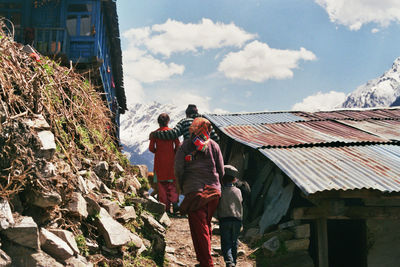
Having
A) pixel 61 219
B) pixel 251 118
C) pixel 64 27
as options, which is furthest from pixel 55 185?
pixel 64 27

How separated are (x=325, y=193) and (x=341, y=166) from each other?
4.45 ft

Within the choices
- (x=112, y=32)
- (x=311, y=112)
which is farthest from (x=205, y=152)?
(x=112, y=32)

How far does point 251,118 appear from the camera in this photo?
1166 cm

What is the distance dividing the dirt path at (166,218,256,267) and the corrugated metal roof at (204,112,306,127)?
3995mm

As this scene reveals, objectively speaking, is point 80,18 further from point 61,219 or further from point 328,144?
point 61,219

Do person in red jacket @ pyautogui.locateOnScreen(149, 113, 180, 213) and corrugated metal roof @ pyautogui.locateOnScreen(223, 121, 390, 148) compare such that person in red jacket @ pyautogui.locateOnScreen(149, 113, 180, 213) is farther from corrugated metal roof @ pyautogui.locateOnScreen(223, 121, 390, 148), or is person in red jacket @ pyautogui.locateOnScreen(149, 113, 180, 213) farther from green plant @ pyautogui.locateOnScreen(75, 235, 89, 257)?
green plant @ pyautogui.locateOnScreen(75, 235, 89, 257)

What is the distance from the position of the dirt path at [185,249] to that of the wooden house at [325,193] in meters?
0.43

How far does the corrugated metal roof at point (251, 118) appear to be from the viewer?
1104 cm

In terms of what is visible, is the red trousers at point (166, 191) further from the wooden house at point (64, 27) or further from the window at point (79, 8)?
the window at point (79, 8)

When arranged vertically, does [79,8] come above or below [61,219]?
above

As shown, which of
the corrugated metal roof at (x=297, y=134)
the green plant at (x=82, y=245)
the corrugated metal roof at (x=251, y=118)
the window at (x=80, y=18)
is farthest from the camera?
the window at (x=80, y=18)

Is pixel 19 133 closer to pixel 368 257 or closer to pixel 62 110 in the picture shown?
pixel 62 110

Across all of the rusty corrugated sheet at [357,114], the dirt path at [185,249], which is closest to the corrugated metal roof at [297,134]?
the rusty corrugated sheet at [357,114]

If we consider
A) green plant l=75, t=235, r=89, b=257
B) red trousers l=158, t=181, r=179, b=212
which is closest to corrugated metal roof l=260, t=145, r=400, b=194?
red trousers l=158, t=181, r=179, b=212
